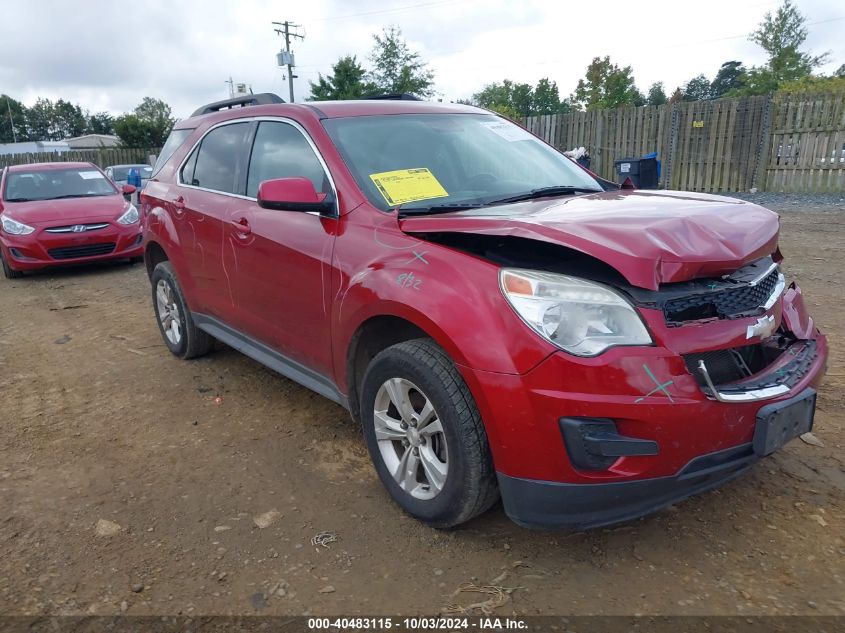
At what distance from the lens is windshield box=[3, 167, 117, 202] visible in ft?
30.6

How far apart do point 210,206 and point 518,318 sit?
8.69 ft

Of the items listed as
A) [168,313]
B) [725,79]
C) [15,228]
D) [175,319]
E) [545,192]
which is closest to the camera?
[545,192]

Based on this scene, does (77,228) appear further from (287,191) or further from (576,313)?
(576,313)

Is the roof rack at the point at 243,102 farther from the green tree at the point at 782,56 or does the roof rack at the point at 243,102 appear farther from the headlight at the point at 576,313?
the green tree at the point at 782,56

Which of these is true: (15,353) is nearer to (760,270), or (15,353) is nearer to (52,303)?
(52,303)

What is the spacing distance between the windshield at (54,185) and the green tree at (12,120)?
10120 centimetres

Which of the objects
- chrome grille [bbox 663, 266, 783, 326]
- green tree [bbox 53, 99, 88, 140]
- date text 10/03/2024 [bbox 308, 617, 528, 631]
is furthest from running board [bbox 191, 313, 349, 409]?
green tree [bbox 53, 99, 88, 140]

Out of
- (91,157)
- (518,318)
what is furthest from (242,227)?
(91,157)

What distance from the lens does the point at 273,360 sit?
3684 mm

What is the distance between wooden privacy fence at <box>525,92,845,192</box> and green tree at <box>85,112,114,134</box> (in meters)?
100

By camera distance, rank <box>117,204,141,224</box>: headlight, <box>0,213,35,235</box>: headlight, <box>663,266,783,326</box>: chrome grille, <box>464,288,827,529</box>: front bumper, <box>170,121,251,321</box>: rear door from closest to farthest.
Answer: <box>464,288,827,529</box>: front bumper < <box>663,266,783,326</box>: chrome grille < <box>170,121,251,321</box>: rear door < <box>0,213,35,235</box>: headlight < <box>117,204,141,224</box>: headlight

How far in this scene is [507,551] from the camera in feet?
8.37

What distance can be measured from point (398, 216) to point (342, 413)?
166 centimetres

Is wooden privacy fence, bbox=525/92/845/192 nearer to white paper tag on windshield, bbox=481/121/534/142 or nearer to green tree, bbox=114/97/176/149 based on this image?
white paper tag on windshield, bbox=481/121/534/142
